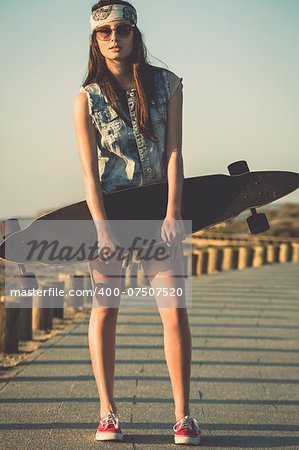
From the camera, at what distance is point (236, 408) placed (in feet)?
13.7

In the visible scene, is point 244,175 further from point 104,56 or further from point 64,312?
point 64,312

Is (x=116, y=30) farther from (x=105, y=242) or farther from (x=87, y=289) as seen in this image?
(x=87, y=289)

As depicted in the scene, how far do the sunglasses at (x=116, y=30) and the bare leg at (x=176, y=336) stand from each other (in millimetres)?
1137

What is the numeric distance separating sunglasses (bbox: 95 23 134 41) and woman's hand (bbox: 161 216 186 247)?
3.07 ft

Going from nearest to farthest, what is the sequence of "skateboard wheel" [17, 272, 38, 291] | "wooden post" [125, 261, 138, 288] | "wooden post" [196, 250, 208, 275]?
1. "skateboard wheel" [17, 272, 38, 291]
2. "wooden post" [125, 261, 138, 288]
3. "wooden post" [196, 250, 208, 275]

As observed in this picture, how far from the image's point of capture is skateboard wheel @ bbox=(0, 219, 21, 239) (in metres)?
3.64

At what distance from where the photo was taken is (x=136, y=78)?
133 inches

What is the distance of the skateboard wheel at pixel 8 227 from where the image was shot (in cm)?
364

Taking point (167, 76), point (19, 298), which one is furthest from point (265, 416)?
point (19, 298)

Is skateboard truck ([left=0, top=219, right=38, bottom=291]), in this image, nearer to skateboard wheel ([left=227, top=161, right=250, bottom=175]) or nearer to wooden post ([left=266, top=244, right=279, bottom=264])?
skateboard wheel ([left=227, top=161, right=250, bottom=175])

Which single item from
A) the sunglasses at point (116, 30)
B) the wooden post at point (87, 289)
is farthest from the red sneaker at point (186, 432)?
the wooden post at point (87, 289)

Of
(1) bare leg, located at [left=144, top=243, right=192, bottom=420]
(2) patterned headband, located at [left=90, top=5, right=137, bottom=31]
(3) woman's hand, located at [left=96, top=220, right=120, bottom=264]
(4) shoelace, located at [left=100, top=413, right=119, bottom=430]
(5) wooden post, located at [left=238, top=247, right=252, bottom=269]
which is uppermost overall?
(2) patterned headband, located at [left=90, top=5, right=137, bottom=31]

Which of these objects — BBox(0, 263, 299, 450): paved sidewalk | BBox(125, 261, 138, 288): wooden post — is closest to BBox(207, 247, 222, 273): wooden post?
BBox(125, 261, 138, 288): wooden post

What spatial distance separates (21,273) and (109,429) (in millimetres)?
953
